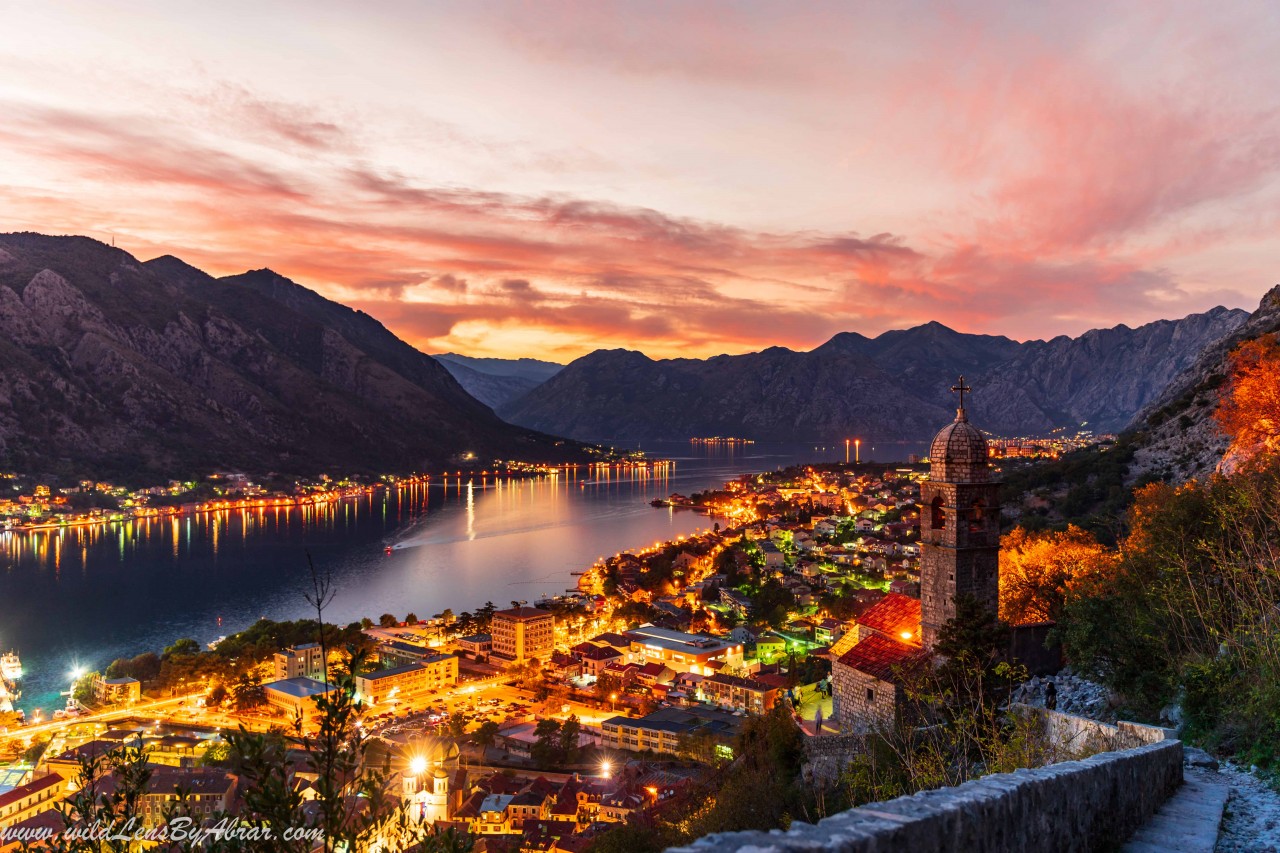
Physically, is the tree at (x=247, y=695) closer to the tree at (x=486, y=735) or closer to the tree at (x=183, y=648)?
the tree at (x=183, y=648)

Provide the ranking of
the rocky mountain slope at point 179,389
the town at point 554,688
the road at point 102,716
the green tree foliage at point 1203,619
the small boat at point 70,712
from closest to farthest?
the green tree foliage at point 1203,619
the town at point 554,688
the road at point 102,716
the small boat at point 70,712
the rocky mountain slope at point 179,389

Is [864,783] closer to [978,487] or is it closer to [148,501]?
[978,487]

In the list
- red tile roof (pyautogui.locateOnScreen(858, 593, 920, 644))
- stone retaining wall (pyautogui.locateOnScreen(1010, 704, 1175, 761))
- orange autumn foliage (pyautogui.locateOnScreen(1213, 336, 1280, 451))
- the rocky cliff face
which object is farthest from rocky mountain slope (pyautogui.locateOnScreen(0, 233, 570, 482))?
stone retaining wall (pyautogui.locateOnScreen(1010, 704, 1175, 761))

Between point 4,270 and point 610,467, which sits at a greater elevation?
point 4,270

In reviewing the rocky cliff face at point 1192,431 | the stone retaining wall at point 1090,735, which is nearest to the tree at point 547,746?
the stone retaining wall at point 1090,735

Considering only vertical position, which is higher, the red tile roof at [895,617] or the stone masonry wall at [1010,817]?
the stone masonry wall at [1010,817]

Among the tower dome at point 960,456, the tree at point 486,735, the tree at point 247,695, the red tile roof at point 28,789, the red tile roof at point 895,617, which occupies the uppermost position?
the tower dome at point 960,456

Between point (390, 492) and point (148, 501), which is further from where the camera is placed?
point (390, 492)

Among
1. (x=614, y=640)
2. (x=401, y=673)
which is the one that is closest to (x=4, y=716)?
(x=401, y=673)
